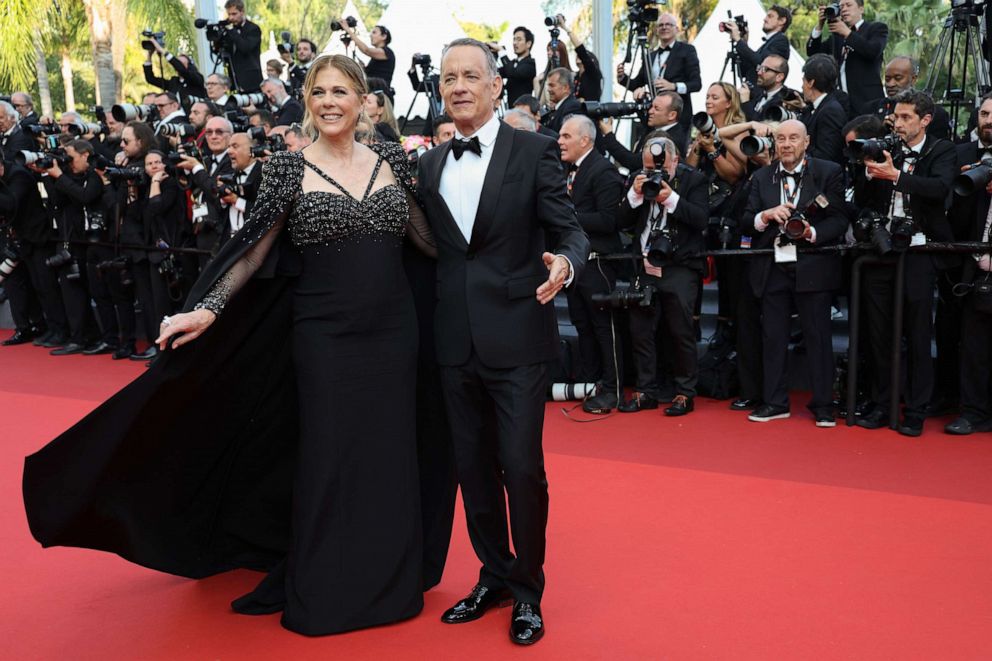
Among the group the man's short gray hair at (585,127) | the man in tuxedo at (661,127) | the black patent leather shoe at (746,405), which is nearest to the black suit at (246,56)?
the man in tuxedo at (661,127)

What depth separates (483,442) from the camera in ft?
10.6

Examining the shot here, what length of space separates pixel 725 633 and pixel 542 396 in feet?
2.95

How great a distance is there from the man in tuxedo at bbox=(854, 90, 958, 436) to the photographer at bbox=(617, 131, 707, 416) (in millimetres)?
947

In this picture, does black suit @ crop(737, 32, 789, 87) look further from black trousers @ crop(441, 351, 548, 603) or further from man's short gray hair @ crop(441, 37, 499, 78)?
black trousers @ crop(441, 351, 548, 603)

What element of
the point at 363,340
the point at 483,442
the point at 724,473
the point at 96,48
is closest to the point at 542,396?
the point at 483,442

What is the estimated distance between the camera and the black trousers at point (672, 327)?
243 inches

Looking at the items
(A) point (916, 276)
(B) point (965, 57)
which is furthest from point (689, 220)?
(B) point (965, 57)

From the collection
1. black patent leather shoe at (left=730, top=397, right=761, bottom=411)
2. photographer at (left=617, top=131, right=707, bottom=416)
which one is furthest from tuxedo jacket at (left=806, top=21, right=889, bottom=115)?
black patent leather shoe at (left=730, top=397, right=761, bottom=411)

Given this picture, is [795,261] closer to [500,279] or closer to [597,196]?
[597,196]

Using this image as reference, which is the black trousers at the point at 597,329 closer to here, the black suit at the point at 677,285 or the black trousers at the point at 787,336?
the black suit at the point at 677,285

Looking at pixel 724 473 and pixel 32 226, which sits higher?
pixel 32 226

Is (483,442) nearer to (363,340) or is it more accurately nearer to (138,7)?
(363,340)

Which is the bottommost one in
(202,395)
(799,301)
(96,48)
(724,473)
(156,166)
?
(724,473)

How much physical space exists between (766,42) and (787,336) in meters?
3.06
